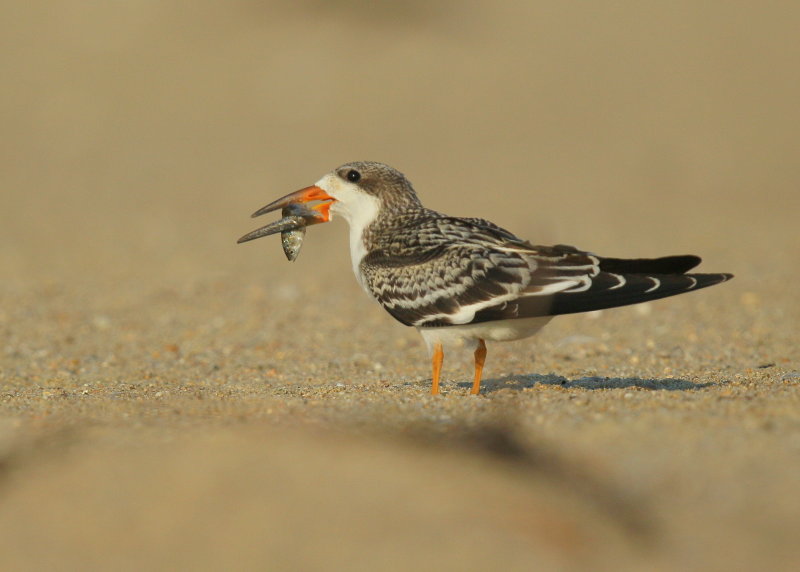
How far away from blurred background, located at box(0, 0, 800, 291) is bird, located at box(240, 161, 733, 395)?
4.57 m

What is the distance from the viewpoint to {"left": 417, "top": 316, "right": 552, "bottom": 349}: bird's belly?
5.55m

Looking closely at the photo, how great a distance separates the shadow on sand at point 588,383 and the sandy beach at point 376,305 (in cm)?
5

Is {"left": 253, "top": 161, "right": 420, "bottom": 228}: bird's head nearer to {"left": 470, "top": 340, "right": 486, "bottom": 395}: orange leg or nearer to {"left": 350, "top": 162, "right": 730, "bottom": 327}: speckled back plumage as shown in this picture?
{"left": 350, "top": 162, "right": 730, "bottom": 327}: speckled back plumage

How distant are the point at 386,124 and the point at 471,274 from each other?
13083mm

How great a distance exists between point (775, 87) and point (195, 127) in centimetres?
1058

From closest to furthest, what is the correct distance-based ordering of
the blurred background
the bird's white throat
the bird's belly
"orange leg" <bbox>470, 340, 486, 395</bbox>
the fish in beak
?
the bird's belly, "orange leg" <bbox>470, 340, 486, 395</bbox>, the bird's white throat, the fish in beak, the blurred background

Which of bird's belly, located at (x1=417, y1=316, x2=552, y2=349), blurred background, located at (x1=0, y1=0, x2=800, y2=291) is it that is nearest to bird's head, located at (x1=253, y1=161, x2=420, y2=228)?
bird's belly, located at (x1=417, y1=316, x2=552, y2=349)

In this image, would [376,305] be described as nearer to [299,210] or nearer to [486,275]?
[299,210]

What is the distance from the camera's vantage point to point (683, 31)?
22219mm

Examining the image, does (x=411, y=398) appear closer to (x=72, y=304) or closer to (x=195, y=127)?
(x=72, y=304)

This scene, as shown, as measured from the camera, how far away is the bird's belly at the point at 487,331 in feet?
18.2

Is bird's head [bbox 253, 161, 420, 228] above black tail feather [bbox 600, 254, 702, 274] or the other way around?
above

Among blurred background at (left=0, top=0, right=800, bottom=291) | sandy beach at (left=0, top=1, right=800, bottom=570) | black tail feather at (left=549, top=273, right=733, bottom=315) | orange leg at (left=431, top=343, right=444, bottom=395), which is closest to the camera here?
sandy beach at (left=0, top=1, right=800, bottom=570)

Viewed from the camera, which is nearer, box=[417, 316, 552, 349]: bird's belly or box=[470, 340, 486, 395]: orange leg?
box=[417, 316, 552, 349]: bird's belly
